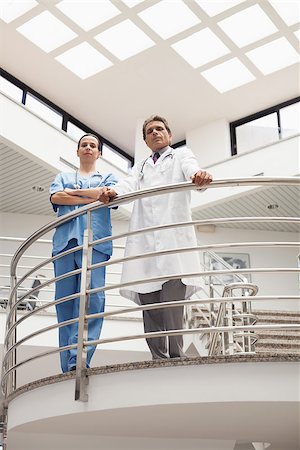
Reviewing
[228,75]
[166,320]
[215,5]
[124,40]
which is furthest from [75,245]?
[228,75]

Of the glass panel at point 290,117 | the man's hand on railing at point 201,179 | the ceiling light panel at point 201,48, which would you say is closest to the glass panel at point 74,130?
the ceiling light panel at point 201,48

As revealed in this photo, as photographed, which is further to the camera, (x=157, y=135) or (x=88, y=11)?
(x=88, y=11)

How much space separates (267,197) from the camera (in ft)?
32.0

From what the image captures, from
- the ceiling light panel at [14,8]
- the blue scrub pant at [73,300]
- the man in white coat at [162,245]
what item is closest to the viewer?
the man in white coat at [162,245]

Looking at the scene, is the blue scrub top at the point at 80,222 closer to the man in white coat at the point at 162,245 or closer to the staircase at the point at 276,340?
the man in white coat at the point at 162,245

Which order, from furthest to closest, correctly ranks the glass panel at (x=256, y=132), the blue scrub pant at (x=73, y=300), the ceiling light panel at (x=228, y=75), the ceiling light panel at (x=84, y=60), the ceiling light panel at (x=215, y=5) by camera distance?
the glass panel at (x=256, y=132)
the ceiling light panel at (x=228, y=75)
the ceiling light panel at (x=84, y=60)
the ceiling light panel at (x=215, y=5)
the blue scrub pant at (x=73, y=300)

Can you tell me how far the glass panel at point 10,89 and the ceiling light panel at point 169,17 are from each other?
2.85 meters

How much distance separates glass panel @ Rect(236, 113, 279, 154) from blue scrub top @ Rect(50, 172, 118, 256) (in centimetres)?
779

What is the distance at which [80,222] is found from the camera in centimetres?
328

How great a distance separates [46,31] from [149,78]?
2.08 metres

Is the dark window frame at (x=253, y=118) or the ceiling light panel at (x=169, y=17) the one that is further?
the dark window frame at (x=253, y=118)

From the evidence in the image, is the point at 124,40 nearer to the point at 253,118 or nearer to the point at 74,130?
the point at 74,130

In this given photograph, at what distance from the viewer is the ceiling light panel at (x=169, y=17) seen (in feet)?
30.4

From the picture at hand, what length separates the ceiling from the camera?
948cm
